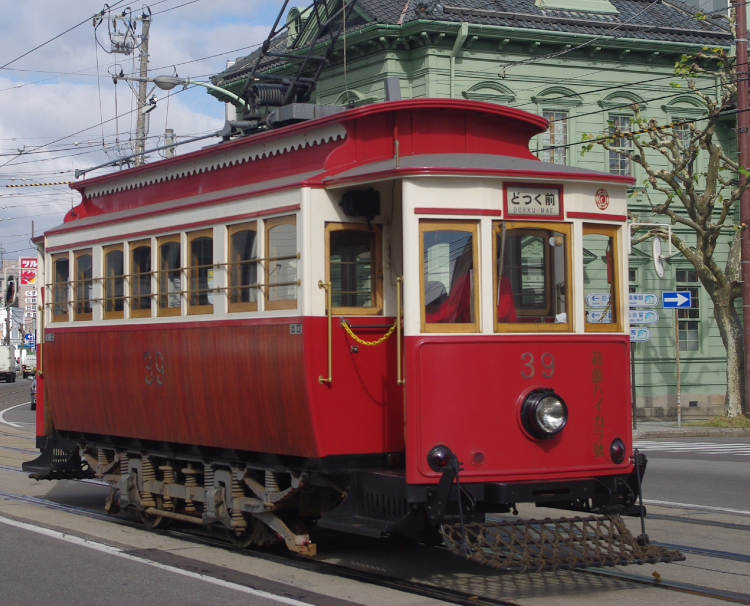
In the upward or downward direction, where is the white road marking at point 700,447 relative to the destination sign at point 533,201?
downward

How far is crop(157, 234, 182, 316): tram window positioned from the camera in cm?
984

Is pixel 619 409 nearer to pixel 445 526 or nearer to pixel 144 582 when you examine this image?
pixel 445 526

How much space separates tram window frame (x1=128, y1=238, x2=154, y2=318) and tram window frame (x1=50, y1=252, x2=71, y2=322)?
5.07 ft

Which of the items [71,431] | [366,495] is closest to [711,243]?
[71,431]

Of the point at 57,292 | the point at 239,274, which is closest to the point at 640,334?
Result: the point at 57,292

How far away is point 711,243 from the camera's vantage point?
2366cm

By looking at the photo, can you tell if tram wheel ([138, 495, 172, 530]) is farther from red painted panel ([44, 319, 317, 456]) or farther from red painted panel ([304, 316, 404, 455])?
red painted panel ([304, 316, 404, 455])

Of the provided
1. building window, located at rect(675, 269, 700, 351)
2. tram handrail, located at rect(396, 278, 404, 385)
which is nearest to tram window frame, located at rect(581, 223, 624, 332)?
tram handrail, located at rect(396, 278, 404, 385)

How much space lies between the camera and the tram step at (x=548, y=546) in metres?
6.92

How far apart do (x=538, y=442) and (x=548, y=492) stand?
36cm

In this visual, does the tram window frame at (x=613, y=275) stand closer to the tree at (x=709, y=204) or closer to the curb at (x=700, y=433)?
the tree at (x=709, y=204)

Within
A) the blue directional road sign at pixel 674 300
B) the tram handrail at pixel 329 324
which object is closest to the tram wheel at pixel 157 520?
the tram handrail at pixel 329 324

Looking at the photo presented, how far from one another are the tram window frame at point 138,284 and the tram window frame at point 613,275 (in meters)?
4.32

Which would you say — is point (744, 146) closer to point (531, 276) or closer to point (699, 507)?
point (699, 507)
